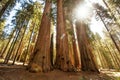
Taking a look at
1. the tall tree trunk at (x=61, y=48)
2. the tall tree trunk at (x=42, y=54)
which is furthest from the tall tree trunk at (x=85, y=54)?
the tall tree trunk at (x=42, y=54)

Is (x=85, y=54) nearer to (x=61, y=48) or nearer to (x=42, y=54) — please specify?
(x=61, y=48)

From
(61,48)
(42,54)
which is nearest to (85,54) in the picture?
(61,48)

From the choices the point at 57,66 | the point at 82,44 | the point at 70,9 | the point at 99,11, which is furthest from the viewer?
the point at 99,11

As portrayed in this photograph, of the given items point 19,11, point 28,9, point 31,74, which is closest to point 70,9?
point 28,9

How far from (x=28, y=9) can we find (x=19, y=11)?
143 centimetres

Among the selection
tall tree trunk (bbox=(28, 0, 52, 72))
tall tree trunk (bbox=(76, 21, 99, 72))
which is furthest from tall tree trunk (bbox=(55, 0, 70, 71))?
tall tree trunk (bbox=(76, 21, 99, 72))

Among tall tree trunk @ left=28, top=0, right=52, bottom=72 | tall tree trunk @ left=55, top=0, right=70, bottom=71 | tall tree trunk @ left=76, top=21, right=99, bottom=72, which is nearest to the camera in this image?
tall tree trunk @ left=28, top=0, right=52, bottom=72

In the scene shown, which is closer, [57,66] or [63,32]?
[57,66]

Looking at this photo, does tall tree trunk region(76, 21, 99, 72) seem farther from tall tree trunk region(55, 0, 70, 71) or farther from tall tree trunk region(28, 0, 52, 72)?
tall tree trunk region(28, 0, 52, 72)

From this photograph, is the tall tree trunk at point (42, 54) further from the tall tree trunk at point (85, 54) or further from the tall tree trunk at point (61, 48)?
the tall tree trunk at point (85, 54)

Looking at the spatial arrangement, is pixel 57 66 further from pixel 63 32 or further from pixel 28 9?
pixel 28 9

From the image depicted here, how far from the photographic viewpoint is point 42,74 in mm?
8578

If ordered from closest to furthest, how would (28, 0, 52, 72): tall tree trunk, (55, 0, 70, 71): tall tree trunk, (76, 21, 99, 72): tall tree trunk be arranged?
(28, 0, 52, 72): tall tree trunk → (55, 0, 70, 71): tall tree trunk → (76, 21, 99, 72): tall tree trunk

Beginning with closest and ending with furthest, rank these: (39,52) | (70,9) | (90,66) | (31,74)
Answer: (31,74) → (39,52) → (90,66) → (70,9)
